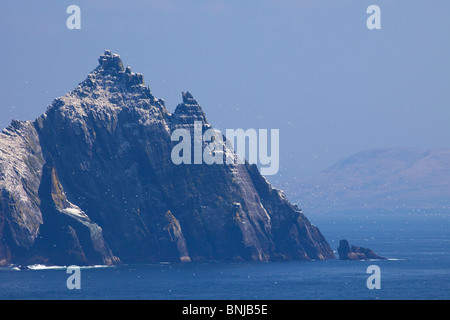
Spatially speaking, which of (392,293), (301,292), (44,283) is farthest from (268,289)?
(44,283)

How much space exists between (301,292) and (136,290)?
1231 inches
